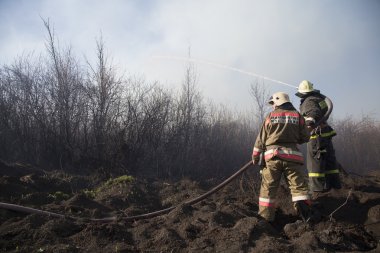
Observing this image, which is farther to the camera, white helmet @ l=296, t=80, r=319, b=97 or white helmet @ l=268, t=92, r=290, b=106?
white helmet @ l=296, t=80, r=319, b=97

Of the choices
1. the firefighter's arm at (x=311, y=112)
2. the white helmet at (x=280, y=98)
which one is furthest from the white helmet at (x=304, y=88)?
the white helmet at (x=280, y=98)

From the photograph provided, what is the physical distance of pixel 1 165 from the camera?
7.91m

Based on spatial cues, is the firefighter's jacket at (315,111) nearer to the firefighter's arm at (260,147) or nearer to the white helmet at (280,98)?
the white helmet at (280,98)

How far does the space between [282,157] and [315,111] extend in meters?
1.46

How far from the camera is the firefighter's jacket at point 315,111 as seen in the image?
17.8 feet

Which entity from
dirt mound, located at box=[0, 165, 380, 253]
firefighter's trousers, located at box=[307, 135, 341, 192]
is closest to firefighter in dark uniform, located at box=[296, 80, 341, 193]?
firefighter's trousers, located at box=[307, 135, 341, 192]

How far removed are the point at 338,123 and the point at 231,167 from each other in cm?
854

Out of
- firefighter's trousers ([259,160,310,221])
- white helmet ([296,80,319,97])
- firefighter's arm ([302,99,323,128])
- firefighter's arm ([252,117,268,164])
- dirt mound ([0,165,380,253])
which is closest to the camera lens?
dirt mound ([0,165,380,253])

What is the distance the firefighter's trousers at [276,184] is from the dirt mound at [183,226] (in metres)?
0.22

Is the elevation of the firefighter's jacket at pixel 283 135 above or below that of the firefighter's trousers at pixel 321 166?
above

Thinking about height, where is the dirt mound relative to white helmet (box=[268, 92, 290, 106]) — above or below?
below

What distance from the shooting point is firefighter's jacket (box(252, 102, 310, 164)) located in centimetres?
446

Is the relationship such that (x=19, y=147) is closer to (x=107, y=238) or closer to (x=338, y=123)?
(x=107, y=238)

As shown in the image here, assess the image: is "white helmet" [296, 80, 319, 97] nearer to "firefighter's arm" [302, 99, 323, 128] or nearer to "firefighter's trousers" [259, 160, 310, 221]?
"firefighter's arm" [302, 99, 323, 128]
